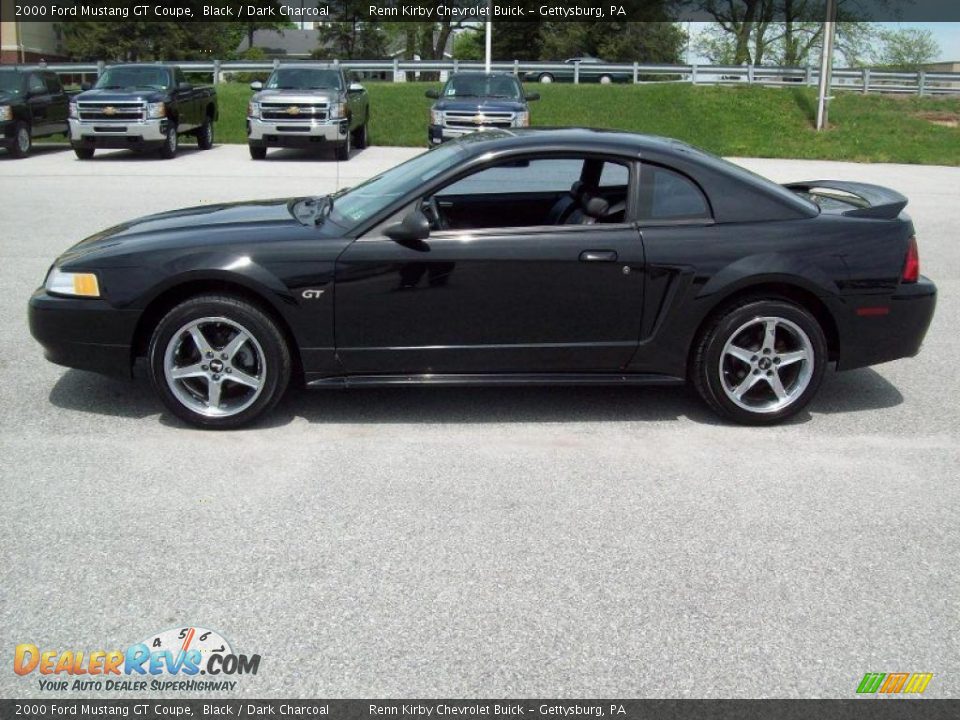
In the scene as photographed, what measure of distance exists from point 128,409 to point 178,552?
190 cm

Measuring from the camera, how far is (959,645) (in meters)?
3.47

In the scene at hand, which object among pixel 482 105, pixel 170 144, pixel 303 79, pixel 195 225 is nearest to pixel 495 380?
pixel 195 225

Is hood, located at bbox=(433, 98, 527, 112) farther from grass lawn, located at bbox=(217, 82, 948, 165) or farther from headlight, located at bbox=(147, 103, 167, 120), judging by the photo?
headlight, located at bbox=(147, 103, 167, 120)

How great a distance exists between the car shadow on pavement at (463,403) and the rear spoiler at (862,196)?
1.14 metres

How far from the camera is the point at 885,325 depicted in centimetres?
561

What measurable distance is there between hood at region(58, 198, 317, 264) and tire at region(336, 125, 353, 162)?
48.8 ft

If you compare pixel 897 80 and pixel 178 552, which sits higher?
pixel 897 80

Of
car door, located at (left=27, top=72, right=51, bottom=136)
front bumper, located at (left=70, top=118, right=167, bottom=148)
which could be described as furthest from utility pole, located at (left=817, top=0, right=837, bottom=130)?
car door, located at (left=27, top=72, right=51, bottom=136)

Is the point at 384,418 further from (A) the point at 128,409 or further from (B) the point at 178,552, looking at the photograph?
(B) the point at 178,552

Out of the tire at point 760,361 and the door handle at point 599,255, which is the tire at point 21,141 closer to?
the door handle at point 599,255

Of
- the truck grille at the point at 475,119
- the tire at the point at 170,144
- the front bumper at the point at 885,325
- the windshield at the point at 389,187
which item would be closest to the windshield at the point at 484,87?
the truck grille at the point at 475,119

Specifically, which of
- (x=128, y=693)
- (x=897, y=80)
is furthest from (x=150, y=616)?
(x=897, y=80)

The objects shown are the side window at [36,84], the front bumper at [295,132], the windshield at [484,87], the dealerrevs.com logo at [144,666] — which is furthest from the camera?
the side window at [36,84]

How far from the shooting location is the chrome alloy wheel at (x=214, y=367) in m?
5.29
